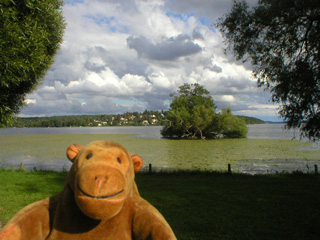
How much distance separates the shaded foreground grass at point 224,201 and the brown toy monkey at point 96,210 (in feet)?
9.38

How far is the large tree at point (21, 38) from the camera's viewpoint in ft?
14.0

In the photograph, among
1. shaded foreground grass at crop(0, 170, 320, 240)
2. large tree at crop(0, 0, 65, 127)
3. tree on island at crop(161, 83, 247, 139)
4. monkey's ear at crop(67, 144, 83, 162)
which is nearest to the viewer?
monkey's ear at crop(67, 144, 83, 162)

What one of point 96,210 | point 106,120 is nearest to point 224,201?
point 96,210

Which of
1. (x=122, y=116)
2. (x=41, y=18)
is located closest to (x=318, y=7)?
(x=41, y=18)

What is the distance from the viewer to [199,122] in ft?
133

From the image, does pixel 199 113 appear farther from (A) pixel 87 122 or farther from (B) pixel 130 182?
(A) pixel 87 122

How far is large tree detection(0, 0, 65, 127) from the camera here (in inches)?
168

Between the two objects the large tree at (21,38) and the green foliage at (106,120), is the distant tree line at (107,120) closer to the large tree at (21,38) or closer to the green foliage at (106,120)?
the green foliage at (106,120)

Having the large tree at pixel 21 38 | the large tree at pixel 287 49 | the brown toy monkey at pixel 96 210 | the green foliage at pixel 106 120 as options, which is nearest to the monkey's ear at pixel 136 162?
the brown toy monkey at pixel 96 210

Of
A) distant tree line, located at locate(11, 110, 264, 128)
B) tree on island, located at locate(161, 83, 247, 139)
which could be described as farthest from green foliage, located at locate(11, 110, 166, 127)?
tree on island, located at locate(161, 83, 247, 139)

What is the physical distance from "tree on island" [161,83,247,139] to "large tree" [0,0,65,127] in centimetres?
3597

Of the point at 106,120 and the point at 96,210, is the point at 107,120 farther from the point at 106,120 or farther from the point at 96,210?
the point at 96,210

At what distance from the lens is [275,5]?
26.0 feet

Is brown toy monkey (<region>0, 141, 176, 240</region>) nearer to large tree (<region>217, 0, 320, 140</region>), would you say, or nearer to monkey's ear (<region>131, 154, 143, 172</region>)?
monkey's ear (<region>131, 154, 143, 172</region>)
